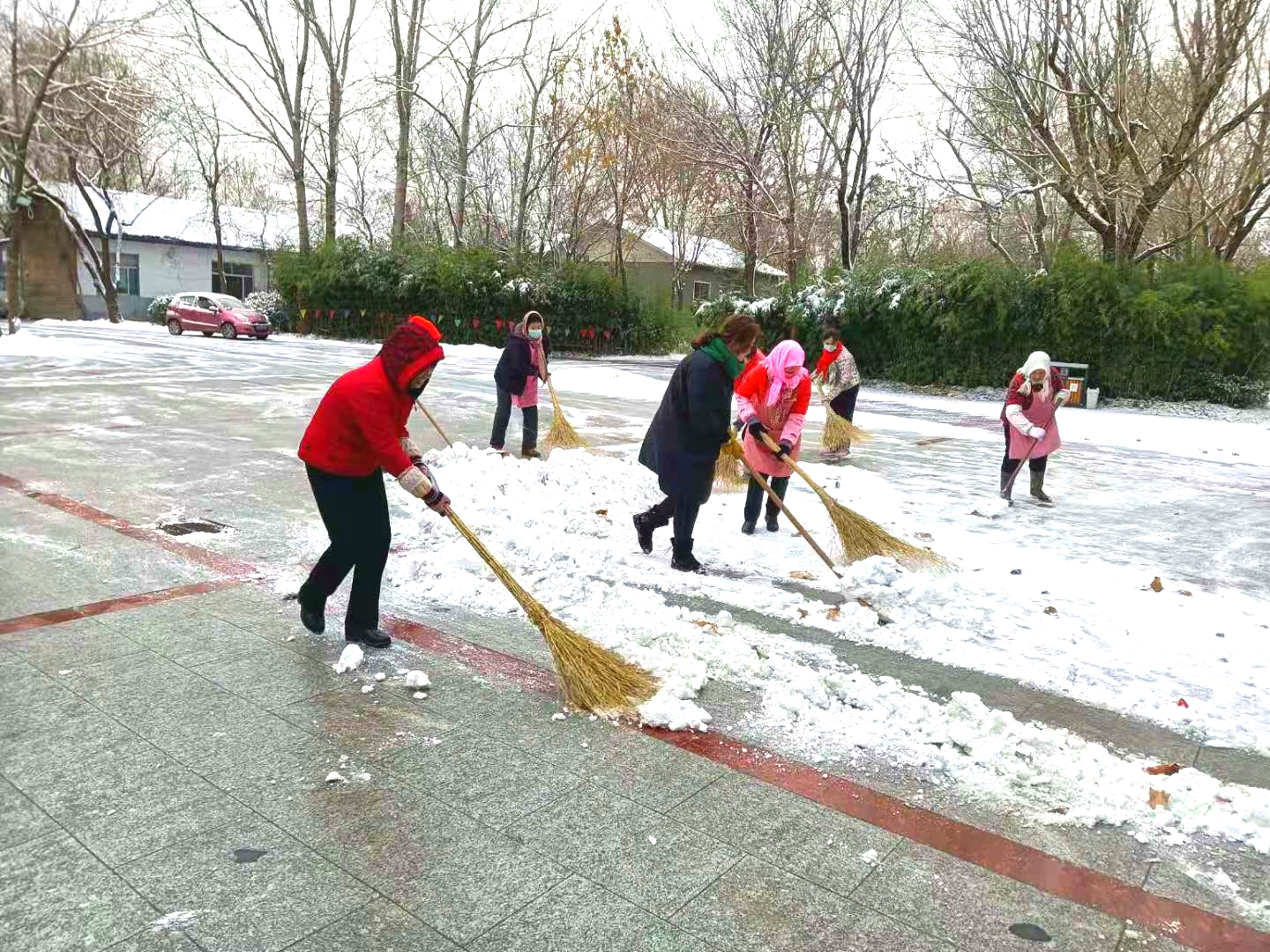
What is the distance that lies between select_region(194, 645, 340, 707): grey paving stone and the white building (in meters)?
42.9

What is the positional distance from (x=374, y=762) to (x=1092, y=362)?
19.6 metres

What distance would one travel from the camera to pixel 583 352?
30.7 meters

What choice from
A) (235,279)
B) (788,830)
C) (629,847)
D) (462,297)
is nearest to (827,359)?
(788,830)

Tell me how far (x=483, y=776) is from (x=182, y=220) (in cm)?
4947

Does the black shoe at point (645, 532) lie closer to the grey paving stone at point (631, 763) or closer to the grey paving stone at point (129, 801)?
the grey paving stone at point (631, 763)

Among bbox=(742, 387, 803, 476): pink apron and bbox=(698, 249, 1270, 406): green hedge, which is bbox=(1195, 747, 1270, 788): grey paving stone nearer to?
bbox=(742, 387, 803, 476): pink apron

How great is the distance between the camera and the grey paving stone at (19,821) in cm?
273

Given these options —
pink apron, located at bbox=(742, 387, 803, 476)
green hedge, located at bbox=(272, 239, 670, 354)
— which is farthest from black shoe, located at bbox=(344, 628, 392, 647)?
green hedge, located at bbox=(272, 239, 670, 354)

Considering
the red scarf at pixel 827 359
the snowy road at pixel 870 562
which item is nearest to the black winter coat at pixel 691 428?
the snowy road at pixel 870 562

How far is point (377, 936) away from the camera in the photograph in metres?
2.40

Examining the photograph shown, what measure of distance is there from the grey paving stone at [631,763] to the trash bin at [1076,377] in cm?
1757

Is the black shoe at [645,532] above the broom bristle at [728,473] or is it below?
below

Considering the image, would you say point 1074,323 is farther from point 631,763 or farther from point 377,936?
point 377,936

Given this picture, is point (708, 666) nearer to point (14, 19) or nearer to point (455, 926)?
point (455, 926)
